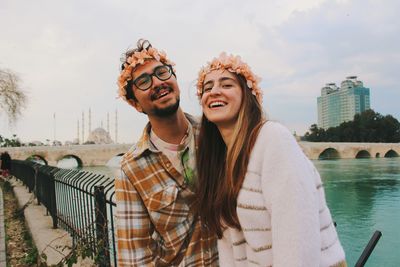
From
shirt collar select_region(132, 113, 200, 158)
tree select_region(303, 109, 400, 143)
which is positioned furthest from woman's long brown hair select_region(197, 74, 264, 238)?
tree select_region(303, 109, 400, 143)

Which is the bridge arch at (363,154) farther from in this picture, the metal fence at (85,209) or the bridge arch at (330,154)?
the metal fence at (85,209)

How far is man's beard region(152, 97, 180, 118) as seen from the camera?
178 cm

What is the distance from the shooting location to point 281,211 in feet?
3.97

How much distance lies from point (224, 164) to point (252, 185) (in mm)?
265

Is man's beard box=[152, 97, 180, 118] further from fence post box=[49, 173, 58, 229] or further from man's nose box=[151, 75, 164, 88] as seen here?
fence post box=[49, 173, 58, 229]

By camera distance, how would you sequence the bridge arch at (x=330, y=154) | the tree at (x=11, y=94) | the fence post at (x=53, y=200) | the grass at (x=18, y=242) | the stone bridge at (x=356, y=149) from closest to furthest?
the grass at (x=18, y=242) < the fence post at (x=53, y=200) < the tree at (x=11, y=94) < the stone bridge at (x=356, y=149) < the bridge arch at (x=330, y=154)

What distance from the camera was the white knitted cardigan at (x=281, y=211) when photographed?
1187 mm

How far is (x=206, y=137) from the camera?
166cm

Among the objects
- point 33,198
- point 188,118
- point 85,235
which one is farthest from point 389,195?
point 188,118

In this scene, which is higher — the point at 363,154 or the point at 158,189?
the point at 158,189

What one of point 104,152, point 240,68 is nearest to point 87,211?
point 240,68

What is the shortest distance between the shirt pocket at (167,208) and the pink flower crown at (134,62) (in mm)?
514

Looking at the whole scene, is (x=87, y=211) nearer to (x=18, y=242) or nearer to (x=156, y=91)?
(x=18, y=242)

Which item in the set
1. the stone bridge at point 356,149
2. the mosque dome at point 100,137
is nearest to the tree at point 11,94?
the stone bridge at point 356,149
